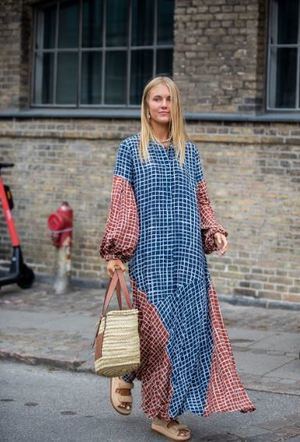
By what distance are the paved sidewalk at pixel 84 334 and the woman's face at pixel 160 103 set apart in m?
2.29

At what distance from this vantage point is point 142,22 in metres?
11.9

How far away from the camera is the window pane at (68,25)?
1238 cm

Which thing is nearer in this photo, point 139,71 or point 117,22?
point 139,71

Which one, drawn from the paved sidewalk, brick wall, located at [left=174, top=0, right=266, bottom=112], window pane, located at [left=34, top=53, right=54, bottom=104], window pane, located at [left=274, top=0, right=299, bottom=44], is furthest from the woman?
window pane, located at [left=34, top=53, right=54, bottom=104]

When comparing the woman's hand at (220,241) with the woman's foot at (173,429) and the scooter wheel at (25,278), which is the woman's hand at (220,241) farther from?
the scooter wheel at (25,278)

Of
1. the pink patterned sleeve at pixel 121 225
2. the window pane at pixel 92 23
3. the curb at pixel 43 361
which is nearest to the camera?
the pink patterned sleeve at pixel 121 225

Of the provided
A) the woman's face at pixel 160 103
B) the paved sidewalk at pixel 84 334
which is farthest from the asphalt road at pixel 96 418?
the woman's face at pixel 160 103

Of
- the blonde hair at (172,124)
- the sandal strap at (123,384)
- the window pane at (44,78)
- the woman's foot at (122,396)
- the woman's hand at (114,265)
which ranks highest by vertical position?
the window pane at (44,78)

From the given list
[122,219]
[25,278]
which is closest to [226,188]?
[25,278]

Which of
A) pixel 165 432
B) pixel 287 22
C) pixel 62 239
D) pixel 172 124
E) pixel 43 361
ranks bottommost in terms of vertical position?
pixel 43 361

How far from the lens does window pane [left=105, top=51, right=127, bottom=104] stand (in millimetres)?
12039

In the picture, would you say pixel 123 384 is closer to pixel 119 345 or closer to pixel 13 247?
pixel 119 345

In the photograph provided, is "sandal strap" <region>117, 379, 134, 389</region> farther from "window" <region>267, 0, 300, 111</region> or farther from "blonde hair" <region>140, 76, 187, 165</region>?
"window" <region>267, 0, 300, 111</region>

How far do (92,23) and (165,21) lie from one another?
0.99 meters
